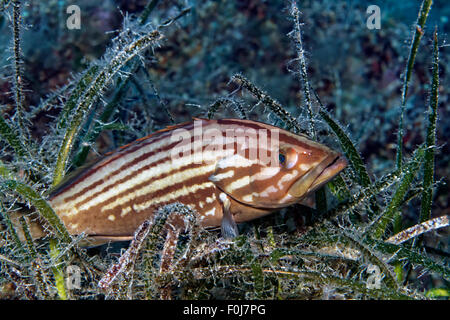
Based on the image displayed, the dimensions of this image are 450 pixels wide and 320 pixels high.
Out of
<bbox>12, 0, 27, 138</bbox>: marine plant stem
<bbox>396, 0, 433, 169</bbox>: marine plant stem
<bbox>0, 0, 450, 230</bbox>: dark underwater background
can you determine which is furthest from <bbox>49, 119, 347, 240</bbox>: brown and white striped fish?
<bbox>0, 0, 450, 230</bbox>: dark underwater background

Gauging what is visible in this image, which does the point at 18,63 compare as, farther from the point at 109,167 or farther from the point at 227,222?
the point at 227,222

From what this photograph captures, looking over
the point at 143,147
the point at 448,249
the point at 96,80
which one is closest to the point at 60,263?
the point at 143,147

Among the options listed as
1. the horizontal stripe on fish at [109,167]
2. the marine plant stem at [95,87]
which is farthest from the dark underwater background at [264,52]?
the horizontal stripe on fish at [109,167]

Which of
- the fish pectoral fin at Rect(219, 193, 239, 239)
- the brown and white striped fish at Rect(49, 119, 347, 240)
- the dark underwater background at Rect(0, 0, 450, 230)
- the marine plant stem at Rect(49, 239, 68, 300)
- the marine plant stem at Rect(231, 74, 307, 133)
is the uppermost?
the dark underwater background at Rect(0, 0, 450, 230)

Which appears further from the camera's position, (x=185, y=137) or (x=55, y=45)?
(x=55, y=45)

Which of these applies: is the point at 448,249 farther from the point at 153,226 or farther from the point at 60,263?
the point at 60,263

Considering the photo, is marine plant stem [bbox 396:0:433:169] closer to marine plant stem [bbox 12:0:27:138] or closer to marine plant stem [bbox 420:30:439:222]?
marine plant stem [bbox 420:30:439:222]
